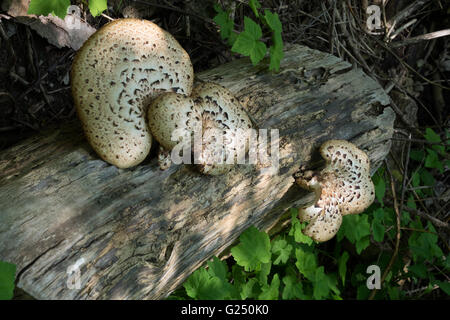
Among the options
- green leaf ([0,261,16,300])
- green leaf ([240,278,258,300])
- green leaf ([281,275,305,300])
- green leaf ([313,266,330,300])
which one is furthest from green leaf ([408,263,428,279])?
green leaf ([0,261,16,300])

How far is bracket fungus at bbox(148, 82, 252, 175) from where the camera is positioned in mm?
2254

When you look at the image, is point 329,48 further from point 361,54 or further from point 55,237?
point 55,237

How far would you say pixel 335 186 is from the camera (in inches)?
112

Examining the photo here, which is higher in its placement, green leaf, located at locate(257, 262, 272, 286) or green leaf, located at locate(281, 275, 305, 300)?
green leaf, located at locate(257, 262, 272, 286)

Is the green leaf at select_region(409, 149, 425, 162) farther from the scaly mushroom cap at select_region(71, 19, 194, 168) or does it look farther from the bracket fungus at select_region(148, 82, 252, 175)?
the scaly mushroom cap at select_region(71, 19, 194, 168)

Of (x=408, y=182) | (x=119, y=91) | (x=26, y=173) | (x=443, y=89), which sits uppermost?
(x=119, y=91)

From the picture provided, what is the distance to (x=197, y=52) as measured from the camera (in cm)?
379

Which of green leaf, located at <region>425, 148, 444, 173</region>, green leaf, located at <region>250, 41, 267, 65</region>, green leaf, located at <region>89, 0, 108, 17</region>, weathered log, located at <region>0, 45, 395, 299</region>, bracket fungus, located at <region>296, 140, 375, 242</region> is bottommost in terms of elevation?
green leaf, located at <region>425, 148, 444, 173</region>

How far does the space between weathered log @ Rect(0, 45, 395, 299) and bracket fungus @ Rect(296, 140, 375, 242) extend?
0.13 metres

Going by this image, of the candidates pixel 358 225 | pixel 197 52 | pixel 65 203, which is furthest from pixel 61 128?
pixel 358 225

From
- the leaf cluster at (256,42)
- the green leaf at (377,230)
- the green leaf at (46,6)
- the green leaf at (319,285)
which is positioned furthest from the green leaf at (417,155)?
the green leaf at (46,6)

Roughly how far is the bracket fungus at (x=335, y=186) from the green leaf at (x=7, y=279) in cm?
181

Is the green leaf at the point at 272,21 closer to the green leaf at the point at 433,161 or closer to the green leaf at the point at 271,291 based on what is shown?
the green leaf at the point at 271,291

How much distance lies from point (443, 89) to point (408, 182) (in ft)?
4.42
